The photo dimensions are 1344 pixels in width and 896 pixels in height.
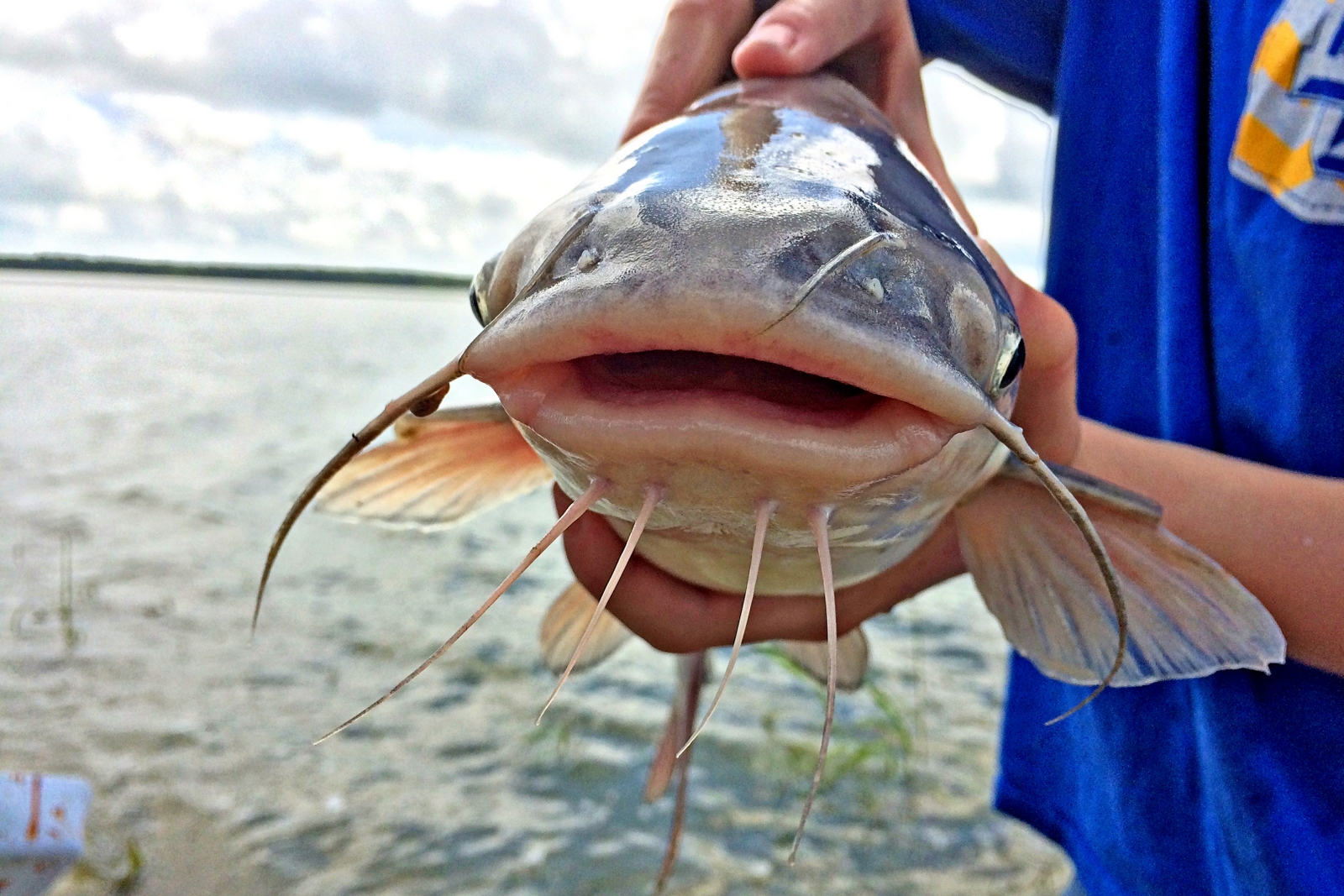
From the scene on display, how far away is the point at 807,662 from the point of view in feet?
7.27

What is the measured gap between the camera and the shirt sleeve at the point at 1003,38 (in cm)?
173

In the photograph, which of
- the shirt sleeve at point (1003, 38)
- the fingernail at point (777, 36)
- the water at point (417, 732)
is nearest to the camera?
the fingernail at point (777, 36)

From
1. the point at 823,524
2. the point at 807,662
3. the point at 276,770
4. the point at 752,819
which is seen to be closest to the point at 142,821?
the point at 276,770

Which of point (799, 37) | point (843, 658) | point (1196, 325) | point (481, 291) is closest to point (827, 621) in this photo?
point (481, 291)

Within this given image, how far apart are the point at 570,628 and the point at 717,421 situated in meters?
1.45

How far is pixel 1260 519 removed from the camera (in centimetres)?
113

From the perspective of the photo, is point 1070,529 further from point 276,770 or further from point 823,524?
point 276,770

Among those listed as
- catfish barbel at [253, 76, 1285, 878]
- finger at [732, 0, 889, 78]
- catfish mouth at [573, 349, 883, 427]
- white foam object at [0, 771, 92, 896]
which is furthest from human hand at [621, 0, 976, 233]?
white foam object at [0, 771, 92, 896]

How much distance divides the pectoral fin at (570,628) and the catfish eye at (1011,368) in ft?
4.07

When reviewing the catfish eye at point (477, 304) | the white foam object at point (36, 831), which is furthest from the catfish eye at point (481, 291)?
the white foam object at point (36, 831)

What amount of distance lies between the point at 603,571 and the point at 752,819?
1.72m

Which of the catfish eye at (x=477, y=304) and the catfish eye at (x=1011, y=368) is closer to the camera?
the catfish eye at (x=1011, y=368)

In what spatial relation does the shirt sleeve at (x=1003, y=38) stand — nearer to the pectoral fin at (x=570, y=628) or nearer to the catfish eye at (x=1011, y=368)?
the catfish eye at (x=1011, y=368)

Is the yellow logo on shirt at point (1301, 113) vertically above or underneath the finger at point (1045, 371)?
above
